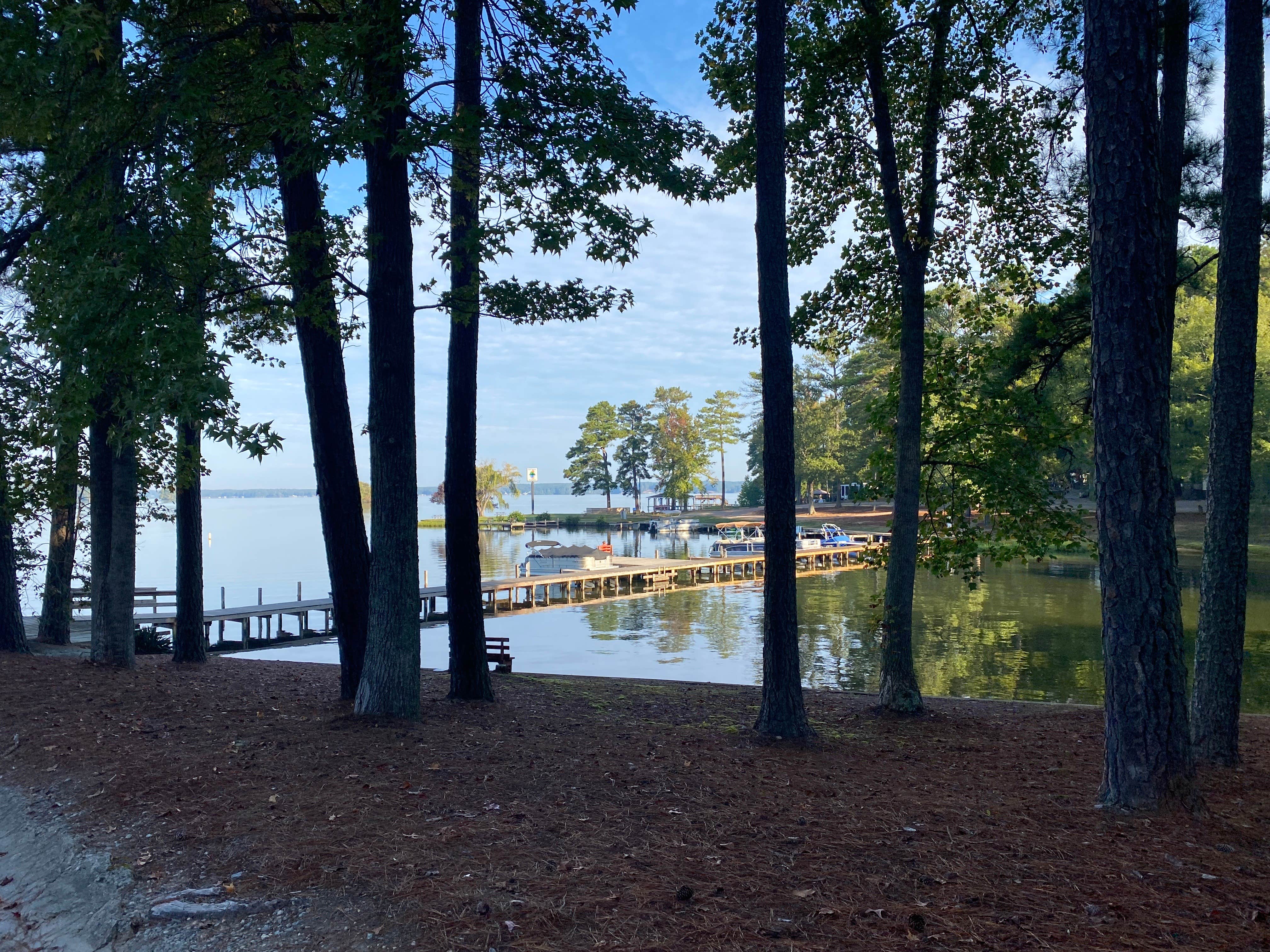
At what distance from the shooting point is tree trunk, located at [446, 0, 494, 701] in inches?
332

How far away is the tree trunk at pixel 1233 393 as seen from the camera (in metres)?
6.51

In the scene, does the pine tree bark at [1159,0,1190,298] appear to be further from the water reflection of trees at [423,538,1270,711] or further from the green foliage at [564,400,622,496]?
the green foliage at [564,400,622,496]

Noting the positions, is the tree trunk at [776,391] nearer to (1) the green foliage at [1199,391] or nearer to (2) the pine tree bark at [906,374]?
(2) the pine tree bark at [906,374]

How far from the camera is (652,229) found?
8.08 m

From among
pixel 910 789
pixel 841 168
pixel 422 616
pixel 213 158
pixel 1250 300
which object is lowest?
pixel 422 616

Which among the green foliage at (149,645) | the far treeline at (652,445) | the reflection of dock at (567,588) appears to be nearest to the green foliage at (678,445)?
the far treeline at (652,445)

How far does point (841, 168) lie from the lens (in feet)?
34.9

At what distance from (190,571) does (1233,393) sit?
42.2 ft

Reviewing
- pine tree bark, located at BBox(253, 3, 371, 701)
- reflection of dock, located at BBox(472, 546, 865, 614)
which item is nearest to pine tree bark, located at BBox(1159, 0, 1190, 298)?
pine tree bark, located at BBox(253, 3, 371, 701)

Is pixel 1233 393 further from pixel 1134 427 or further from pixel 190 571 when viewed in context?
pixel 190 571

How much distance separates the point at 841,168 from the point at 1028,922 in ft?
→ 30.8

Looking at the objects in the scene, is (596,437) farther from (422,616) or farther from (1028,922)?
(1028,922)

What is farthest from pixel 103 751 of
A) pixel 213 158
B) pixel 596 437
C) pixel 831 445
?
pixel 596 437

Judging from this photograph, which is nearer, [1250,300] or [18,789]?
[18,789]
